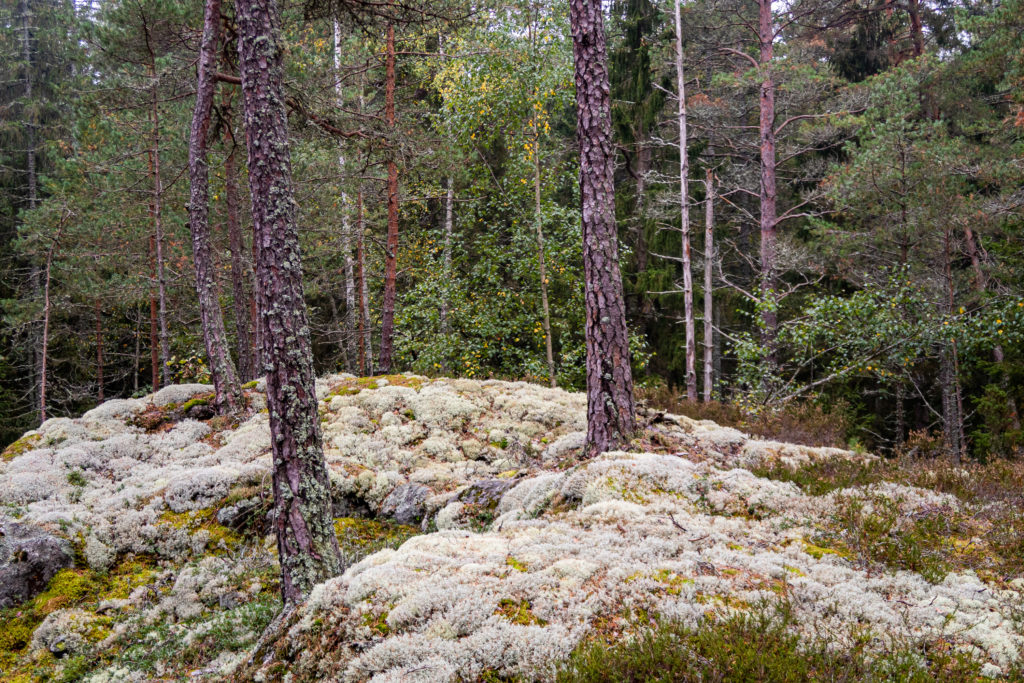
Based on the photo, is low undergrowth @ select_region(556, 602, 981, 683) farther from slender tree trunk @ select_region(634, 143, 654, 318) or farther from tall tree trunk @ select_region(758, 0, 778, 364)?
slender tree trunk @ select_region(634, 143, 654, 318)

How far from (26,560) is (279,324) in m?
4.89

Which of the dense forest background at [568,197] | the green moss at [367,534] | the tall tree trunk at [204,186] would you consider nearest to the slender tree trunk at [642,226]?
the dense forest background at [568,197]

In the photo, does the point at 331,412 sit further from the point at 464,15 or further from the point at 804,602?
the point at 804,602

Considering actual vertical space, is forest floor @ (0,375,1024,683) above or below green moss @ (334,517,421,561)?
above

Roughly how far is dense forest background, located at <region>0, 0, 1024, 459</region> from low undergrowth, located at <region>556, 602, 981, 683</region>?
7.00 metres

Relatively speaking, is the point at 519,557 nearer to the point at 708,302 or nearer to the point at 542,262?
the point at 542,262

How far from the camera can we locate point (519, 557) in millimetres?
4434

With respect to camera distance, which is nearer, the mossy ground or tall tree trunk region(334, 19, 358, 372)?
the mossy ground

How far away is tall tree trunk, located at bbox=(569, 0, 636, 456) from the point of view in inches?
273

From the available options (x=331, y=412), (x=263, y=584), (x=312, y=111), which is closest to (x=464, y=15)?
(x=312, y=111)

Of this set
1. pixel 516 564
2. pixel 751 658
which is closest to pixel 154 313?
pixel 516 564

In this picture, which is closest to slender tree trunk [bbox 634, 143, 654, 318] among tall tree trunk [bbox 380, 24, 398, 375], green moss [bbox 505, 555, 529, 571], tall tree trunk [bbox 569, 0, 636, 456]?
tall tree trunk [bbox 380, 24, 398, 375]

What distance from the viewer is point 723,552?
4.39 m

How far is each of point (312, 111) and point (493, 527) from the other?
327 inches
